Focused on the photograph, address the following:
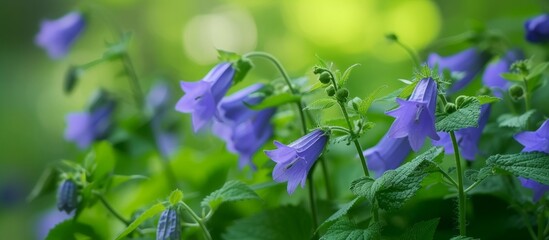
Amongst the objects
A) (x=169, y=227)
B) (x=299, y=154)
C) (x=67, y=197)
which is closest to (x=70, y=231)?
(x=67, y=197)

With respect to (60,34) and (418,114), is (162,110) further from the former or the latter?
(418,114)

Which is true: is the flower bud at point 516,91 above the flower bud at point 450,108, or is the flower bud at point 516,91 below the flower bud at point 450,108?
below

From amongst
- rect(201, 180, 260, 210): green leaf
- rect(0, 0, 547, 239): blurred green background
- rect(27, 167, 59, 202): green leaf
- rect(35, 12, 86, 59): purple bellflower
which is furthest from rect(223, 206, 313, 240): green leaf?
rect(0, 0, 547, 239): blurred green background

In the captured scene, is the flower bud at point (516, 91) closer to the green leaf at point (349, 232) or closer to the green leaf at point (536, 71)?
the green leaf at point (536, 71)

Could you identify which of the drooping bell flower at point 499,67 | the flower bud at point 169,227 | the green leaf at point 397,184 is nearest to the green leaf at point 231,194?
the flower bud at point 169,227

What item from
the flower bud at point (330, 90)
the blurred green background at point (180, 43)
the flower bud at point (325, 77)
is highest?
the flower bud at point (325, 77)

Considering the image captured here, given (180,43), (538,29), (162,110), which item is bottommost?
(180,43)

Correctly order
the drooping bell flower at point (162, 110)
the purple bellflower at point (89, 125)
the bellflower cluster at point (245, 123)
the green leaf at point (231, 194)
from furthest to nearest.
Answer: the drooping bell flower at point (162, 110), the purple bellflower at point (89, 125), the bellflower cluster at point (245, 123), the green leaf at point (231, 194)

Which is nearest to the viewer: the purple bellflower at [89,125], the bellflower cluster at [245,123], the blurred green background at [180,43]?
the bellflower cluster at [245,123]
